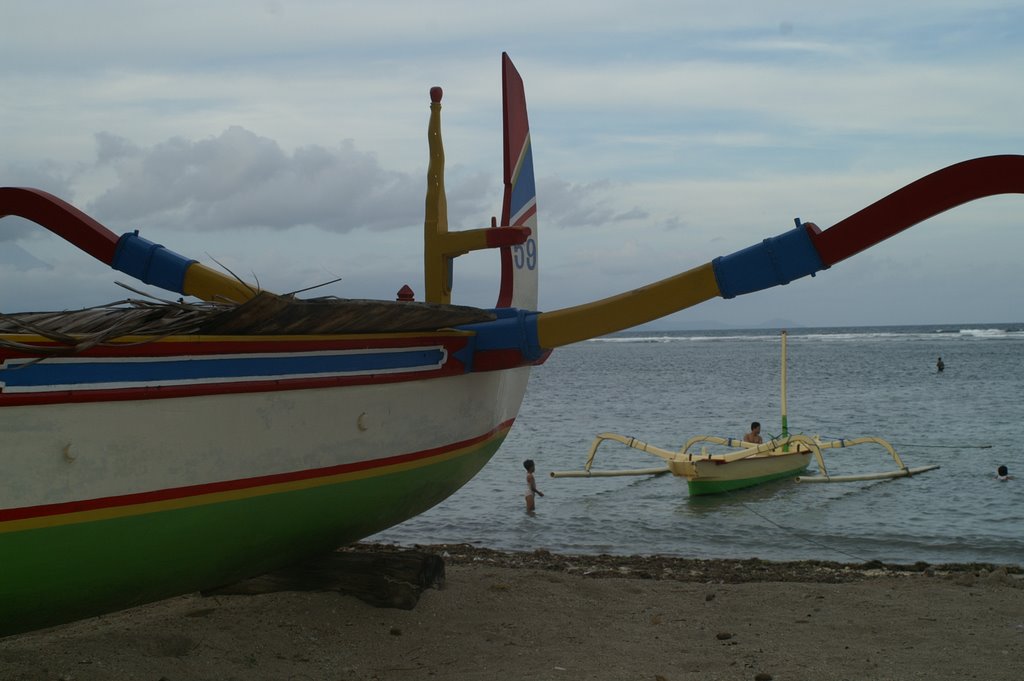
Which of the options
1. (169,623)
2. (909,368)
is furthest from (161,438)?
(909,368)

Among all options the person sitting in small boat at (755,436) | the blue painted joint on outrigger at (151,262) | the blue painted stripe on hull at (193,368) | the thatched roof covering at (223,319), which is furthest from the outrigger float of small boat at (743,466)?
the thatched roof covering at (223,319)

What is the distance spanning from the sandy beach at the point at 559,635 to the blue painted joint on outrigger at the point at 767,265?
6.99 feet

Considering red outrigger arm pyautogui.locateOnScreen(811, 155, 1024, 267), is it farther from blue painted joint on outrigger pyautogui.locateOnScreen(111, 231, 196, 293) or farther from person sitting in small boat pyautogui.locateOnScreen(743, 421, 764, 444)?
person sitting in small boat pyautogui.locateOnScreen(743, 421, 764, 444)

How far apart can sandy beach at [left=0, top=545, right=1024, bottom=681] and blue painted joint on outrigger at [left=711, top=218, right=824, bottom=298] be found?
2.13 meters

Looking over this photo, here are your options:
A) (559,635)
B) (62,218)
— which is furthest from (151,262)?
(559,635)

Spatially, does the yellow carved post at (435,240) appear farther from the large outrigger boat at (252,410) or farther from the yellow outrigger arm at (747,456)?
the yellow outrigger arm at (747,456)

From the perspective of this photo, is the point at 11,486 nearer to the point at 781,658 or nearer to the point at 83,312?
the point at 83,312

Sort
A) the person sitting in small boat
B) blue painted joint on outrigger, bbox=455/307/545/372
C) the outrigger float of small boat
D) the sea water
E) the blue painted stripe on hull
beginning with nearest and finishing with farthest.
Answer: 1. the blue painted stripe on hull
2. blue painted joint on outrigger, bbox=455/307/545/372
3. the sea water
4. the outrigger float of small boat
5. the person sitting in small boat

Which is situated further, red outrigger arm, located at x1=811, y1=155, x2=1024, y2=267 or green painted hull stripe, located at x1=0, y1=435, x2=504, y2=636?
red outrigger arm, located at x1=811, y1=155, x2=1024, y2=267

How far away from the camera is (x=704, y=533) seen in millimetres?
13234

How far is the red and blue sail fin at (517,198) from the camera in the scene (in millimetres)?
8070

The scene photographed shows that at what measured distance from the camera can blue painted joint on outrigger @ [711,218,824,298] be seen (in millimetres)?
5453

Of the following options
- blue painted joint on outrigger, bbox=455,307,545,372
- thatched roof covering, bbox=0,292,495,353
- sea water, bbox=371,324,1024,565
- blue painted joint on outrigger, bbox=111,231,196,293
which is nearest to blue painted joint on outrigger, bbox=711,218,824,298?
blue painted joint on outrigger, bbox=455,307,545,372

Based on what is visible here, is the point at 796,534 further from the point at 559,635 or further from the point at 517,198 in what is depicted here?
the point at 559,635
